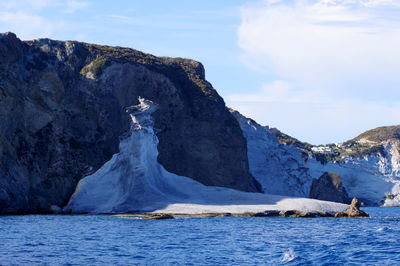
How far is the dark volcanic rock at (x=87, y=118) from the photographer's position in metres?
83.0

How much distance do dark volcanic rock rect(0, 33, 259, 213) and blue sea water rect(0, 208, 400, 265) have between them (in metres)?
18.3

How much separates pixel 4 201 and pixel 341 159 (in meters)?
120

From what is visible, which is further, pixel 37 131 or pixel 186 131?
pixel 186 131

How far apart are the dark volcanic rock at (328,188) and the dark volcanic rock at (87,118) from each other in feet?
70.2

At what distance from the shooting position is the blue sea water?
127 feet

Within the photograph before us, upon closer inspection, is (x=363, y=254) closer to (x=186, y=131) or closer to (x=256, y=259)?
(x=256, y=259)

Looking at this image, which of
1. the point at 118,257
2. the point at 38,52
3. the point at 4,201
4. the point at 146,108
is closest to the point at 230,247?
the point at 118,257

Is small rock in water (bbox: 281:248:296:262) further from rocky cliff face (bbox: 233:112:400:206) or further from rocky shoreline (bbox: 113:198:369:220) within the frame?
rocky cliff face (bbox: 233:112:400:206)

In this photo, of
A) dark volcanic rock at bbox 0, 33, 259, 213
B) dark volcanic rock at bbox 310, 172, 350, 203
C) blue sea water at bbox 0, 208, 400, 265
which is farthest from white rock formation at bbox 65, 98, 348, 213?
dark volcanic rock at bbox 310, 172, 350, 203

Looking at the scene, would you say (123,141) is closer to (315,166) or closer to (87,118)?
(87,118)

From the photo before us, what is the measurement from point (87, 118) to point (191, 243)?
50.8 metres

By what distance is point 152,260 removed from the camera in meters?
38.5

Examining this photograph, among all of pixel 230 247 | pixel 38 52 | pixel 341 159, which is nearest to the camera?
pixel 230 247

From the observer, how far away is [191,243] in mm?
47531
